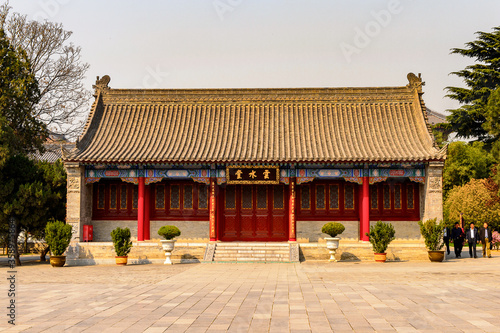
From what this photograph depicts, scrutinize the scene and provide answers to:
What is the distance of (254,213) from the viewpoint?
74.0 ft

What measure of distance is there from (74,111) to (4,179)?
909 cm

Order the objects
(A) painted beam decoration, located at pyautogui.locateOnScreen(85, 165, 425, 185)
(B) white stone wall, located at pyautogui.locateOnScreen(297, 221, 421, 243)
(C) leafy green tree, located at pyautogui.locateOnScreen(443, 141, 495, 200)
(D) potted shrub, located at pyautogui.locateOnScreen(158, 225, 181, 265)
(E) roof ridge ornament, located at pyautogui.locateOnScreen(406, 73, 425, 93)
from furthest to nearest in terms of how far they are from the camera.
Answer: (C) leafy green tree, located at pyautogui.locateOnScreen(443, 141, 495, 200)
(E) roof ridge ornament, located at pyautogui.locateOnScreen(406, 73, 425, 93)
(B) white stone wall, located at pyautogui.locateOnScreen(297, 221, 421, 243)
(A) painted beam decoration, located at pyautogui.locateOnScreen(85, 165, 425, 185)
(D) potted shrub, located at pyautogui.locateOnScreen(158, 225, 181, 265)

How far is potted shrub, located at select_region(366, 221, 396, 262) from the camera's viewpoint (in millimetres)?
19172

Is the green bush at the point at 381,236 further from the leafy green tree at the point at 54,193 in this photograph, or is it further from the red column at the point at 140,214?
the leafy green tree at the point at 54,193

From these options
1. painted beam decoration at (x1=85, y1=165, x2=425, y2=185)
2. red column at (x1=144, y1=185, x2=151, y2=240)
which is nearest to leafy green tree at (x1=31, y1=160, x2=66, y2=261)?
painted beam decoration at (x1=85, y1=165, x2=425, y2=185)

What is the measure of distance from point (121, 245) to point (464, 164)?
21.8 meters

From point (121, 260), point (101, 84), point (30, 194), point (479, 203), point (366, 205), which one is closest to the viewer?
point (121, 260)

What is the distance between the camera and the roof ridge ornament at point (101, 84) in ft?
81.8

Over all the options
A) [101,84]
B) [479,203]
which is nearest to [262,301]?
[101,84]

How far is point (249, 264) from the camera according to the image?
18.7 meters

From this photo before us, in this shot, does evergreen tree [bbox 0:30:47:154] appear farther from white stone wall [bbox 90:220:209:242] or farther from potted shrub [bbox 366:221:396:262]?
potted shrub [bbox 366:221:396:262]

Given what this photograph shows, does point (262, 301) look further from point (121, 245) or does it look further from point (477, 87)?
point (477, 87)

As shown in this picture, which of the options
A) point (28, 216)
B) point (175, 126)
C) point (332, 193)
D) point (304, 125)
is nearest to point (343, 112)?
point (304, 125)

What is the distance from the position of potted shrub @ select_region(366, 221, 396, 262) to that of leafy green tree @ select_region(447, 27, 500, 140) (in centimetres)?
1797
